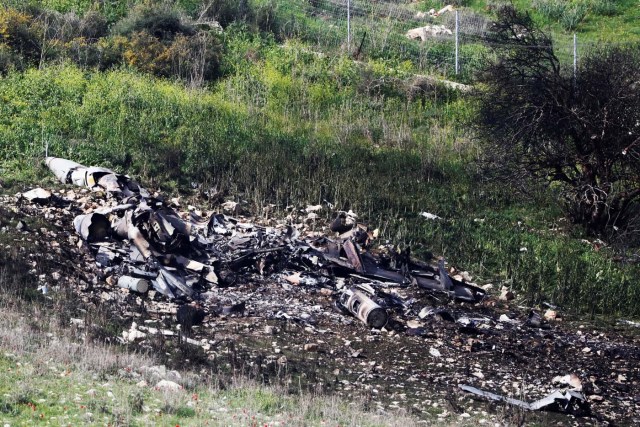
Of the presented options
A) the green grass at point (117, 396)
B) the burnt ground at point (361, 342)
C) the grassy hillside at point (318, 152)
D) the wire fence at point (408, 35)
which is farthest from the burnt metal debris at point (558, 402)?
the wire fence at point (408, 35)

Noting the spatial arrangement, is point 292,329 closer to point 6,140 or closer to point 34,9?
point 6,140

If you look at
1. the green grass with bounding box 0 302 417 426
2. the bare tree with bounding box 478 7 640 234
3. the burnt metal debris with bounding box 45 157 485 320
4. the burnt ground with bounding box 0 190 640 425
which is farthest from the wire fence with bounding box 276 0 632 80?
the green grass with bounding box 0 302 417 426

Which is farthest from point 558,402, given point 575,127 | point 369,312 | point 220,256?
point 575,127

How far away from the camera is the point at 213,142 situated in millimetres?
17047

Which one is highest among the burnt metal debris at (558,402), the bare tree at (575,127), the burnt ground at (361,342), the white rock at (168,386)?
the bare tree at (575,127)

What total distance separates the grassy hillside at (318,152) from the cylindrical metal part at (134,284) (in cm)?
422

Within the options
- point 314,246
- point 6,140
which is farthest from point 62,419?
point 6,140

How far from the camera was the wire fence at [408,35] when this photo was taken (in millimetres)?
24984

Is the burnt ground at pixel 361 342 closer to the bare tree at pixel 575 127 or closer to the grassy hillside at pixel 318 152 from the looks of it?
the grassy hillside at pixel 318 152

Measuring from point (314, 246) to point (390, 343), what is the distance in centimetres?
314

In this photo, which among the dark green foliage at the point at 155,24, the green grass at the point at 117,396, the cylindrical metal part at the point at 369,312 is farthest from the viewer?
the dark green foliage at the point at 155,24

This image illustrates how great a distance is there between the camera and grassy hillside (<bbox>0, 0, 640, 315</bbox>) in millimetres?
14125

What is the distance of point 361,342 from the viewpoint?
10.3 metres

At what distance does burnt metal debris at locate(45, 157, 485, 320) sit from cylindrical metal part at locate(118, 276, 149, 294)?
0.01 metres
